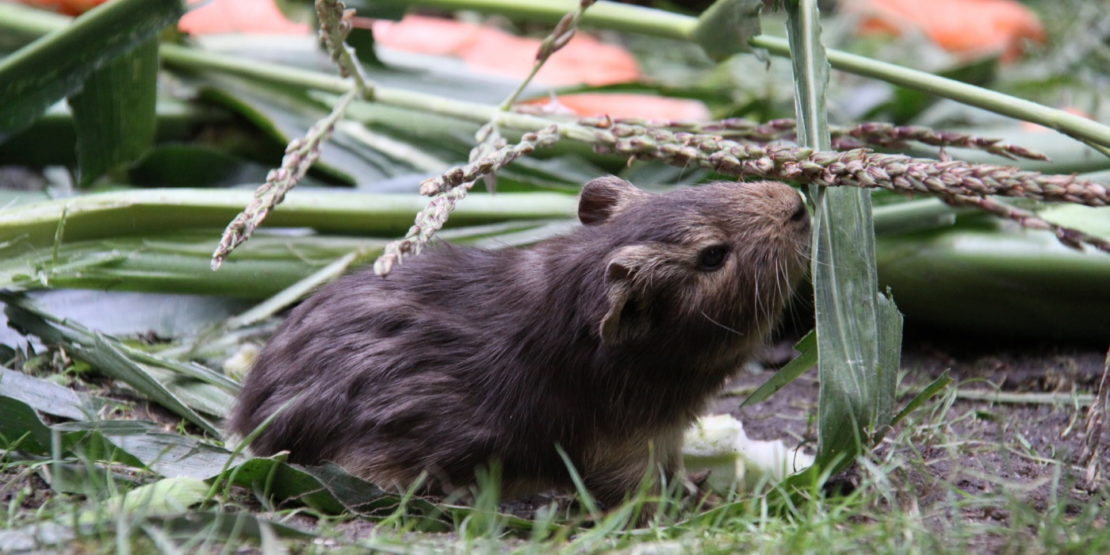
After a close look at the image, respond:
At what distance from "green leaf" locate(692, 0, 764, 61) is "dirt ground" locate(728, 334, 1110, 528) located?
4.14 ft

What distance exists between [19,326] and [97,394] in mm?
408

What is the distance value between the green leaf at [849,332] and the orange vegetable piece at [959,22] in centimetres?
622

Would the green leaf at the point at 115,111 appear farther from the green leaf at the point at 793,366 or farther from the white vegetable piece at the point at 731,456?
the green leaf at the point at 793,366

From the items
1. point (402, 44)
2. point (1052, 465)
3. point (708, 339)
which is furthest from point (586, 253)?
point (402, 44)

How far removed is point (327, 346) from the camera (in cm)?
295

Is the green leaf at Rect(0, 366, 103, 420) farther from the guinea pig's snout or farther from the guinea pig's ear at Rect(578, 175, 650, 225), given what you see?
the guinea pig's snout

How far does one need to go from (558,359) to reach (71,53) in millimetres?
2326

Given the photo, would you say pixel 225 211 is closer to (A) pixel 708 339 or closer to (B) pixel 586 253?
(B) pixel 586 253

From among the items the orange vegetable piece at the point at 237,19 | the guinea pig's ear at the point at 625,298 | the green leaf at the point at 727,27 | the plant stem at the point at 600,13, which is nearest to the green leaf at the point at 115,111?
the plant stem at the point at 600,13

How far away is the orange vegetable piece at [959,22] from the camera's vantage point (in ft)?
27.8

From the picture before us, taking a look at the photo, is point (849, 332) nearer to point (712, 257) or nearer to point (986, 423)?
point (712, 257)

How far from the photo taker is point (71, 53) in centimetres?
387

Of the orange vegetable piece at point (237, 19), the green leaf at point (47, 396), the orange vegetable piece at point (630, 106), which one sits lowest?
the green leaf at point (47, 396)

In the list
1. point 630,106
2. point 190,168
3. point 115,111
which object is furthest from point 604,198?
point 630,106
